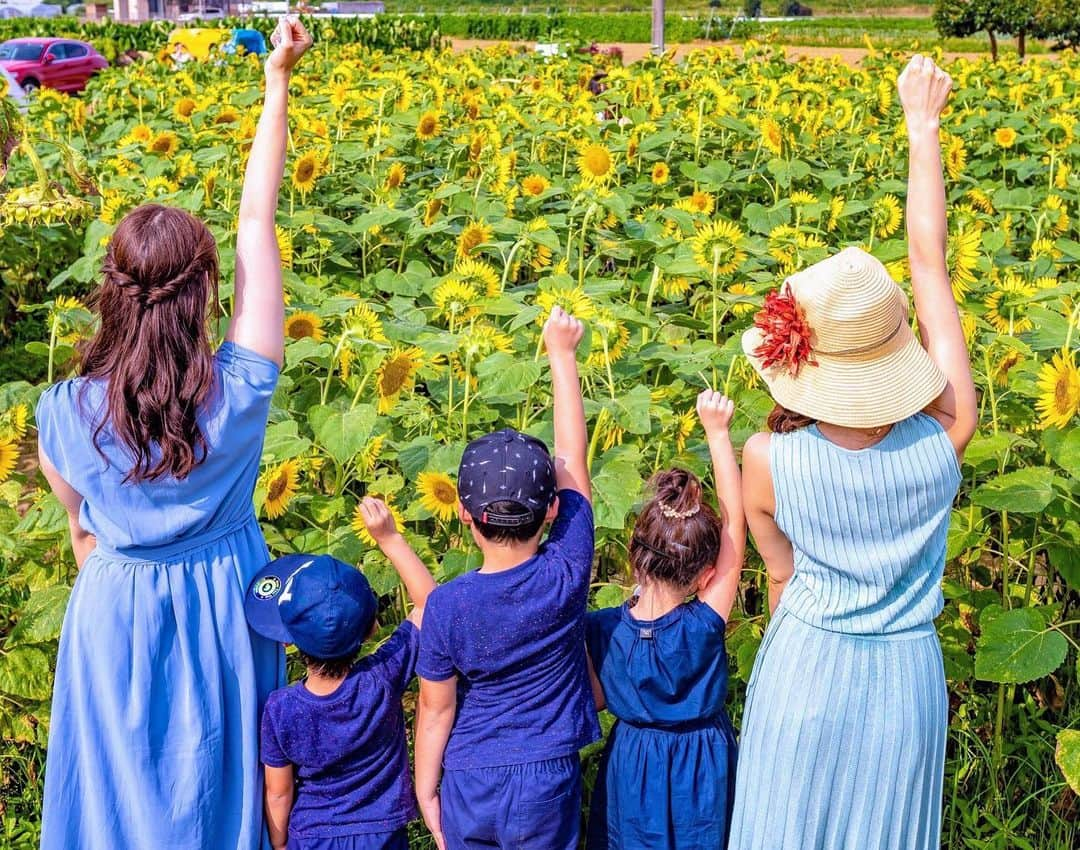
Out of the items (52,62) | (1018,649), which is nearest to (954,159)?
(1018,649)

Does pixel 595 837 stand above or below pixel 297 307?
below

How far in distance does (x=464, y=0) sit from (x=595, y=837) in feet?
219

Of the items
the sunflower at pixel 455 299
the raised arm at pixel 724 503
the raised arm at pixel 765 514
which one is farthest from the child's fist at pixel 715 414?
the sunflower at pixel 455 299

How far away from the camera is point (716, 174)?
4168mm

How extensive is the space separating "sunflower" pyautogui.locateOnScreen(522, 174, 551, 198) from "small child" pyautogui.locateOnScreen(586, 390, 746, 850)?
2.05m

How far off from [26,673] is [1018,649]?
5.34 ft

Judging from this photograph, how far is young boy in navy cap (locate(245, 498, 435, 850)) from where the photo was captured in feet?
5.95

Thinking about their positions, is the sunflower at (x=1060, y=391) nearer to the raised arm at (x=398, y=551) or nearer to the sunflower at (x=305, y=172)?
the raised arm at (x=398, y=551)

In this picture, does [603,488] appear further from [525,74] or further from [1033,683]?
[525,74]

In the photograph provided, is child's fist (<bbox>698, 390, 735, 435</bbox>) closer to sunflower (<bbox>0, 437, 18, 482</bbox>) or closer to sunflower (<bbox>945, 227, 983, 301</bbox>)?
sunflower (<bbox>945, 227, 983, 301</bbox>)

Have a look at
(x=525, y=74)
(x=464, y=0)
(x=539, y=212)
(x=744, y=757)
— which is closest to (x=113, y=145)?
(x=539, y=212)

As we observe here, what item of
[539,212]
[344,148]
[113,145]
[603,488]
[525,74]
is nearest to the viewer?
[603,488]

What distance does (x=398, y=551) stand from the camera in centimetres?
193

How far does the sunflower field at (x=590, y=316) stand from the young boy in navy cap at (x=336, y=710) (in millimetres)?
310
